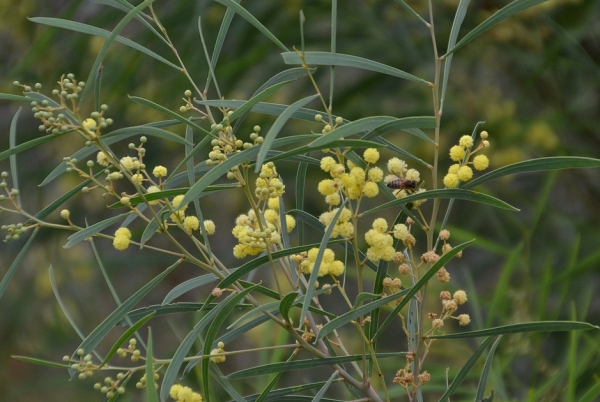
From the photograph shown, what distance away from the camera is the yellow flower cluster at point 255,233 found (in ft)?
1.08

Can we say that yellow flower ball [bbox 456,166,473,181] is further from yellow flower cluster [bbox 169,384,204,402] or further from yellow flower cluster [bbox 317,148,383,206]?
yellow flower cluster [bbox 169,384,204,402]

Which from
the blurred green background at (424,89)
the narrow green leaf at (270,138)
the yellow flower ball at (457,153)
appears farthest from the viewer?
the blurred green background at (424,89)

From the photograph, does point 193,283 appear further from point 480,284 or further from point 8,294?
point 480,284

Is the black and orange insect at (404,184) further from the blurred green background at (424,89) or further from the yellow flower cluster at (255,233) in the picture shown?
the blurred green background at (424,89)

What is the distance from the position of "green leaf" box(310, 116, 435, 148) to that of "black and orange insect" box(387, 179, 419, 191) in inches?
1.6

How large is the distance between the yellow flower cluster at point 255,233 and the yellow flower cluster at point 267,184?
0.04 feet

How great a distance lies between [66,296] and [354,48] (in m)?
1.20

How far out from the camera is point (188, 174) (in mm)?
381

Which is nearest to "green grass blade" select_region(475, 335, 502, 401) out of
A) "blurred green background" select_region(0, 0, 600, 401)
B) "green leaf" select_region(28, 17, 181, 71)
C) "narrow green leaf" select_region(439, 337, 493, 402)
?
"narrow green leaf" select_region(439, 337, 493, 402)

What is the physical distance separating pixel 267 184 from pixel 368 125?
67mm

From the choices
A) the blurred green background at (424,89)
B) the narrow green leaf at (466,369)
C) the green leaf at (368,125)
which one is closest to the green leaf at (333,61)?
the green leaf at (368,125)

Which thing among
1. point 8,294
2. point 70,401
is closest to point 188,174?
point 8,294

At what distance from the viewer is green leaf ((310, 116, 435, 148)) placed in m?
0.27

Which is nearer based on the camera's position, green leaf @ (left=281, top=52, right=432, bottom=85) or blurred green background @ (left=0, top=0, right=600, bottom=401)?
green leaf @ (left=281, top=52, right=432, bottom=85)
